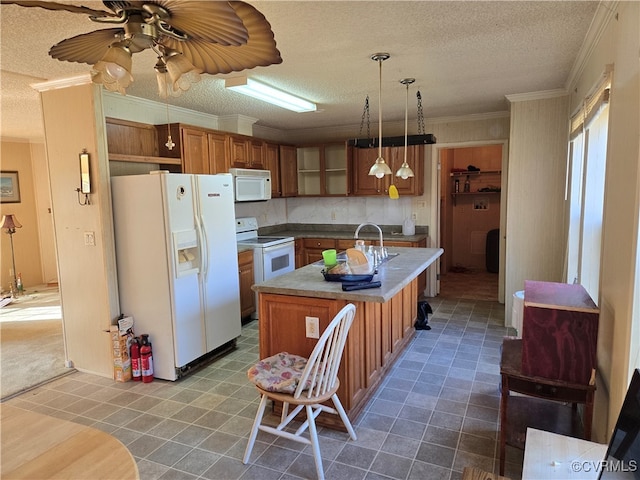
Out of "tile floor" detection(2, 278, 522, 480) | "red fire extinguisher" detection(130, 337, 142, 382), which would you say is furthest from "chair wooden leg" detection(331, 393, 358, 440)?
"red fire extinguisher" detection(130, 337, 142, 382)

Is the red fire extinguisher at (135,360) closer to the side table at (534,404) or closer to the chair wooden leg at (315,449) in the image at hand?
the chair wooden leg at (315,449)

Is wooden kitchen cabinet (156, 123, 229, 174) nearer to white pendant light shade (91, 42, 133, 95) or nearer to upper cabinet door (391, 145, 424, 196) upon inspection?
upper cabinet door (391, 145, 424, 196)

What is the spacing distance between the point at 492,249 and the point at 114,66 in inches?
277

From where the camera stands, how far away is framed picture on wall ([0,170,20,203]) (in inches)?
259

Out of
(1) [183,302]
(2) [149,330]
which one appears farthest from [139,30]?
(2) [149,330]

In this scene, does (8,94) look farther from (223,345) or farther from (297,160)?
(297,160)

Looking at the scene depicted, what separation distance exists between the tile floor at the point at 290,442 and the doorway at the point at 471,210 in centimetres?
367

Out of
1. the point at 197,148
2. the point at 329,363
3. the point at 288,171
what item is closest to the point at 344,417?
the point at 329,363

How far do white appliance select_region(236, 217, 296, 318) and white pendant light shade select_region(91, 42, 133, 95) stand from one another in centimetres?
331

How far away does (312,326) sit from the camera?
103 inches

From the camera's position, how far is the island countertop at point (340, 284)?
95.3 inches

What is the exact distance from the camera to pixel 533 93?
3988 millimetres

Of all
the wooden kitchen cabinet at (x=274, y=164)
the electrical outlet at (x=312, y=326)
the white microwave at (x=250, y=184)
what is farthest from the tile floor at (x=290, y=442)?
the wooden kitchen cabinet at (x=274, y=164)

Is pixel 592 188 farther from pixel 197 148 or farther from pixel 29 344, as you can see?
pixel 29 344
